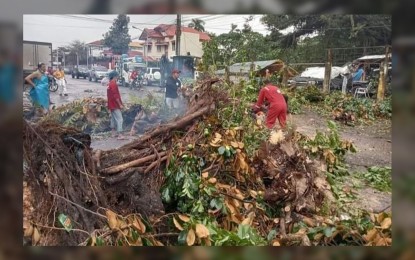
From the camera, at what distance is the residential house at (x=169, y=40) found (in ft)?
10.1

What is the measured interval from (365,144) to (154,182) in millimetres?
1399

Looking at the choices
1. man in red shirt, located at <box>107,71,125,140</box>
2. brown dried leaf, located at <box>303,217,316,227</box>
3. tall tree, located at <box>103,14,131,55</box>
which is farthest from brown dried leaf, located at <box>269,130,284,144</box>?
tall tree, located at <box>103,14,131,55</box>

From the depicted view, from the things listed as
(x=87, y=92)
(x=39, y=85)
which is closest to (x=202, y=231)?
(x=87, y=92)

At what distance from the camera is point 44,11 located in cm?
299

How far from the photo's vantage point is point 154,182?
331 cm

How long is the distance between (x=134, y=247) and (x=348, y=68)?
5.74 ft

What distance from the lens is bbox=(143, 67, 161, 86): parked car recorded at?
10.4 ft

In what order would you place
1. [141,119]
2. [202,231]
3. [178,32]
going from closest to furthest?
1. [202,231]
2. [178,32]
3. [141,119]

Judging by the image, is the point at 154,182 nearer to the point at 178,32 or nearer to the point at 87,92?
the point at 87,92

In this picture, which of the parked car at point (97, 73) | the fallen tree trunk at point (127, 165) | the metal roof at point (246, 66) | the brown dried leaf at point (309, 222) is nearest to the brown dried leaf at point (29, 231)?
the fallen tree trunk at point (127, 165)

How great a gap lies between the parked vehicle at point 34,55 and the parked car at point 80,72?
16 centimetres

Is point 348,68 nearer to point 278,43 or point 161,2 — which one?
point 278,43

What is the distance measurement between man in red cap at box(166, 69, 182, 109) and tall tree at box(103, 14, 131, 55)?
332 millimetres

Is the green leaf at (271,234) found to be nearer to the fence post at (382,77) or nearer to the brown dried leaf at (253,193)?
the brown dried leaf at (253,193)
